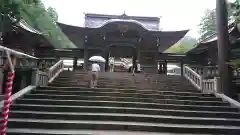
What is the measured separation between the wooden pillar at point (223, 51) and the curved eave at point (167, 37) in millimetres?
6632

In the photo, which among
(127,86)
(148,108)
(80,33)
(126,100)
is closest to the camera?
(148,108)

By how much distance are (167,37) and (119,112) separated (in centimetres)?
1119

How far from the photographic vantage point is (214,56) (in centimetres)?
1403

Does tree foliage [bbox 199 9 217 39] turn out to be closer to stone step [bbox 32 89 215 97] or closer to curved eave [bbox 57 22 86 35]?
curved eave [bbox 57 22 86 35]

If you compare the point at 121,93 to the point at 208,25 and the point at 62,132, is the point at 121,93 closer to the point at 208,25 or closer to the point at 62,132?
the point at 62,132

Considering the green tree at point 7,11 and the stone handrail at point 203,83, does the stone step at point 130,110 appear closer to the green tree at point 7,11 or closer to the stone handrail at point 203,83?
the stone handrail at point 203,83

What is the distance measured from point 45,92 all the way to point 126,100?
318 centimetres

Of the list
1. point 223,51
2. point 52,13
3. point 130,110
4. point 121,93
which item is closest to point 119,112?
point 130,110

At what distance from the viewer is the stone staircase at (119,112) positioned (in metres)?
5.63

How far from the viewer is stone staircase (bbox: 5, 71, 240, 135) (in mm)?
5629

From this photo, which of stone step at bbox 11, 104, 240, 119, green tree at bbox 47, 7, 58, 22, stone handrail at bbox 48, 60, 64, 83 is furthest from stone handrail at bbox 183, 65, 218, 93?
green tree at bbox 47, 7, 58, 22

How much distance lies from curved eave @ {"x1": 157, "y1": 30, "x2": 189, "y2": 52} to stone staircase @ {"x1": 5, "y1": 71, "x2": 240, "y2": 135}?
727 cm

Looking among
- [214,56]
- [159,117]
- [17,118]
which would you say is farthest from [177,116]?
[214,56]

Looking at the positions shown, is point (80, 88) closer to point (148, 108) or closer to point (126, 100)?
point (126, 100)
